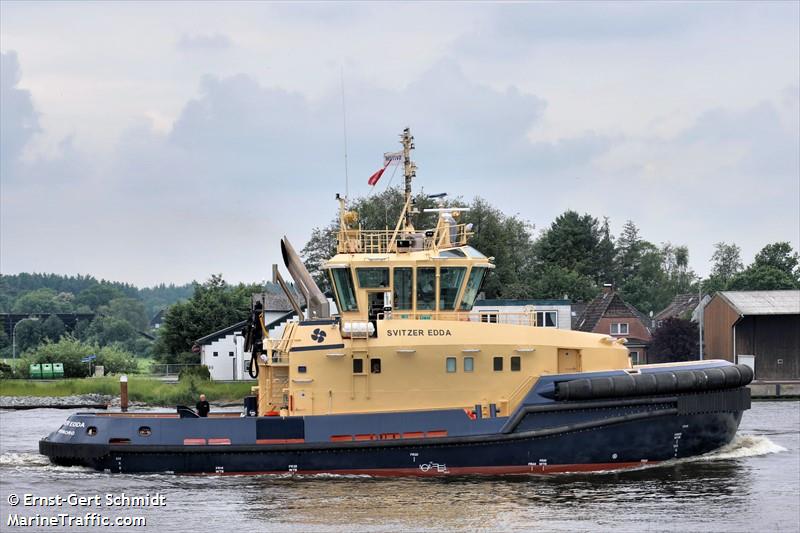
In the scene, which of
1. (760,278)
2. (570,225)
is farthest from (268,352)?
(570,225)

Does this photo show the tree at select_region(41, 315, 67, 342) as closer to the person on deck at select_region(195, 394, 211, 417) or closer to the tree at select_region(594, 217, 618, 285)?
the tree at select_region(594, 217, 618, 285)

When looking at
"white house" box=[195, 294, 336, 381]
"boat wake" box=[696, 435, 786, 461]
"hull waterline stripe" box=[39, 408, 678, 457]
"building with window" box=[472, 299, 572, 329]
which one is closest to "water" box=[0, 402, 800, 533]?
"boat wake" box=[696, 435, 786, 461]

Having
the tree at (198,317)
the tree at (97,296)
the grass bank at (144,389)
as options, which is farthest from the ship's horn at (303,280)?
the tree at (97,296)

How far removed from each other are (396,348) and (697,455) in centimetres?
633

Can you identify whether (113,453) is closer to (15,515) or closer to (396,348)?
(15,515)

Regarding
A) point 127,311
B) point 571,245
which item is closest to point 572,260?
point 571,245

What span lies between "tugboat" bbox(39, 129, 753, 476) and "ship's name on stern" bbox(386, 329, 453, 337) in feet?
0.06

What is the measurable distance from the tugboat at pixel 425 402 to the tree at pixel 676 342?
2947 cm

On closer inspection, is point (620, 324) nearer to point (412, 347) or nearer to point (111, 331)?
point (412, 347)

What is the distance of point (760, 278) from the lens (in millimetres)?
66812

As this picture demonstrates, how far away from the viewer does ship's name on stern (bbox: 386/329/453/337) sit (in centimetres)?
2247

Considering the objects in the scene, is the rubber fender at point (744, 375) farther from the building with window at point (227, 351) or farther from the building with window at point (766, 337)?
the building with window at point (227, 351)

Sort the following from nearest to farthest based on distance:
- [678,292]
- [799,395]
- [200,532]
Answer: [200,532] → [799,395] → [678,292]

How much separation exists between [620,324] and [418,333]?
33960mm
